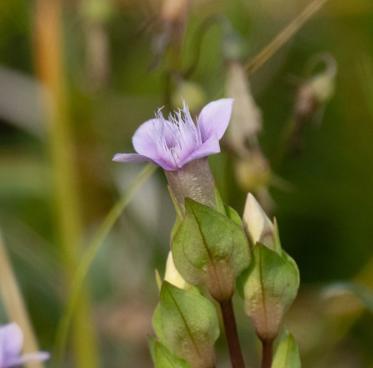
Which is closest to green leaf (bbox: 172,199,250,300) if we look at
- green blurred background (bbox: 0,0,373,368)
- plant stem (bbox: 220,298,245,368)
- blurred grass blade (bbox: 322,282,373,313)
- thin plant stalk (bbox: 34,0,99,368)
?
plant stem (bbox: 220,298,245,368)

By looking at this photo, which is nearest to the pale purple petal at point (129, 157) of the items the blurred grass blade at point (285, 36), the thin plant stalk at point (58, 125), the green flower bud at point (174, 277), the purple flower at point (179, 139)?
the purple flower at point (179, 139)

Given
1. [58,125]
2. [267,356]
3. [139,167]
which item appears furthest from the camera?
[139,167]

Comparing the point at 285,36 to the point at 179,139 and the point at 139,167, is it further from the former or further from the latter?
the point at 139,167

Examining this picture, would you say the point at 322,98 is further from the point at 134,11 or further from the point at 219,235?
the point at 134,11

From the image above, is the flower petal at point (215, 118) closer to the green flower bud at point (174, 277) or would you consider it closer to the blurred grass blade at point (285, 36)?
the green flower bud at point (174, 277)

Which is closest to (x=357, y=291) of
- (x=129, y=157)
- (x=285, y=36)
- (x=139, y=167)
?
(x=285, y=36)

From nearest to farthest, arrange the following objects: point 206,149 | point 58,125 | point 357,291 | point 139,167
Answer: point 206,149 < point 357,291 < point 58,125 < point 139,167

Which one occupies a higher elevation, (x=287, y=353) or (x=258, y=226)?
(x=258, y=226)

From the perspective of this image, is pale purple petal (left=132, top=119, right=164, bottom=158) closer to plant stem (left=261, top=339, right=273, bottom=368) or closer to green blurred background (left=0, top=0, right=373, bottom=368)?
plant stem (left=261, top=339, right=273, bottom=368)
